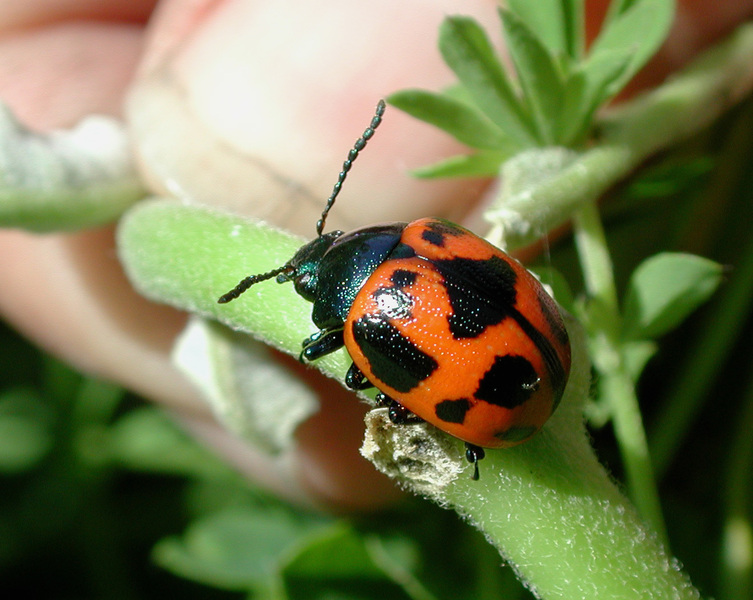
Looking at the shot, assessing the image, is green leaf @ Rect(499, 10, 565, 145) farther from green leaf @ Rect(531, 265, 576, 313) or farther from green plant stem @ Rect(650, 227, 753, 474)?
green plant stem @ Rect(650, 227, 753, 474)

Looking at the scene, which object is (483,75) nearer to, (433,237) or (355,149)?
(433,237)

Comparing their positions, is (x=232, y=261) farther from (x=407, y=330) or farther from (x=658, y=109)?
(x=658, y=109)

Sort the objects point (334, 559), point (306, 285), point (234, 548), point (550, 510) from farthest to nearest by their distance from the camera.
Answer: point (234, 548) → point (334, 559) → point (306, 285) → point (550, 510)

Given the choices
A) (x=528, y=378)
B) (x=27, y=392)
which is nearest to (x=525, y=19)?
(x=528, y=378)

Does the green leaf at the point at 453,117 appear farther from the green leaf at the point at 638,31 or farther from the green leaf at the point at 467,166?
the green leaf at the point at 638,31

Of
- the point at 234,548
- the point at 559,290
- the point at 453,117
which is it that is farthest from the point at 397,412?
the point at 234,548

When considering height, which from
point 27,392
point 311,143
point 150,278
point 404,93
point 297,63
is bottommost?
point 27,392
